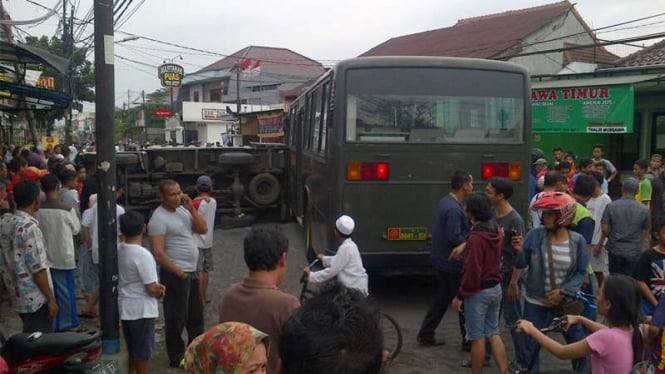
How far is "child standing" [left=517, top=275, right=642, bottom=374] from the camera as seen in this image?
11.1ft

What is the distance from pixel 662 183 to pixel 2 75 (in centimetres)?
1098

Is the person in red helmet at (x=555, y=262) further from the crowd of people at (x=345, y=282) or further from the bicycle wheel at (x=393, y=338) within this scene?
the bicycle wheel at (x=393, y=338)

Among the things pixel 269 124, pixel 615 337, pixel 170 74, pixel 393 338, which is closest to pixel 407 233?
pixel 393 338

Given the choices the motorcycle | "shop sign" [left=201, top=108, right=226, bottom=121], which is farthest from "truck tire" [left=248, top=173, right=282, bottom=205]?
"shop sign" [left=201, top=108, right=226, bottom=121]

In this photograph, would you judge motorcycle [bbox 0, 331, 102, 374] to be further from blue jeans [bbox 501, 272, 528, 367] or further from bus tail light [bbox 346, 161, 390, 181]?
bus tail light [bbox 346, 161, 390, 181]

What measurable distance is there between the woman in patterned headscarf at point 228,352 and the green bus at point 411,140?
5232mm

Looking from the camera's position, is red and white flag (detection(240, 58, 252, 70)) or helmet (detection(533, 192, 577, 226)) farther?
red and white flag (detection(240, 58, 252, 70))

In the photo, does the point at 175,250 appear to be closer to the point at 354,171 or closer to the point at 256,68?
the point at 354,171

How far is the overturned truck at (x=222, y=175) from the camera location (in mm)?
12398

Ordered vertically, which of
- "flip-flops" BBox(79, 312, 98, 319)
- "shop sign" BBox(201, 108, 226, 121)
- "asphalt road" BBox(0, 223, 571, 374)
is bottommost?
"asphalt road" BBox(0, 223, 571, 374)

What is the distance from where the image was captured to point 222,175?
1312 cm

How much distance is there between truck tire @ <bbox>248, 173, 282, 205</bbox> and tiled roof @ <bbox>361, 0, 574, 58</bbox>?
15.7 m

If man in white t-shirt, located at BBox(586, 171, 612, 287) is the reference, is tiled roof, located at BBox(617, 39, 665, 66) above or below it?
above

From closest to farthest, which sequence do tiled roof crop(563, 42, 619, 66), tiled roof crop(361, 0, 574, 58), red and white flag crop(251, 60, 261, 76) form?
1. tiled roof crop(361, 0, 574, 58)
2. tiled roof crop(563, 42, 619, 66)
3. red and white flag crop(251, 60, 261, 76)
